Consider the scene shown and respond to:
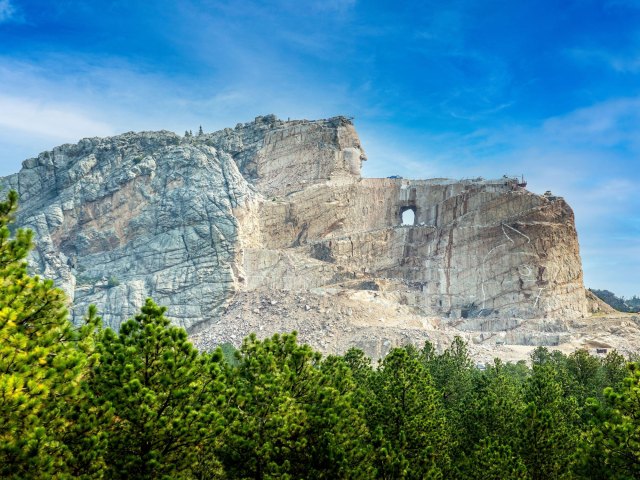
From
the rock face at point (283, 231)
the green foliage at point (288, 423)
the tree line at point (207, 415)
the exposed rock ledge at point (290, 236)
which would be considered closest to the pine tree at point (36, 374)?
the tree line at point (207, 415)

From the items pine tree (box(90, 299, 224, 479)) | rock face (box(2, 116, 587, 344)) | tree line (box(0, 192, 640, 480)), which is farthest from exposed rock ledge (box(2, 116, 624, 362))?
pine tree (box(90, 299, 224, 479))

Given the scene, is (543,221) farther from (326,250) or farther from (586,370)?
(586,370)

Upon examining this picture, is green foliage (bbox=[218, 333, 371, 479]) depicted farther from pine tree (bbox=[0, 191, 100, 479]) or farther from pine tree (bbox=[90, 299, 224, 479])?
pine tree (bbox=[0, 191, 100, 479])

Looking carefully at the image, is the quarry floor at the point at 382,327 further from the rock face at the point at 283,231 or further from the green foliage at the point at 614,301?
the green foliage at the point at 614,301

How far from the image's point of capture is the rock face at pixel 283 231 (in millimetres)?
94938

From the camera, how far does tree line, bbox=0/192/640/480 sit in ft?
39.9

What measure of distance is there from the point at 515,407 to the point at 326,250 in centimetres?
7602

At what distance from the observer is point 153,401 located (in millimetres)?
14023

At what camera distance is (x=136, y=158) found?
365 ft

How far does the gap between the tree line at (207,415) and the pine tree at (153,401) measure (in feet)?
0.11

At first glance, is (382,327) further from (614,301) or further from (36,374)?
(614,301)

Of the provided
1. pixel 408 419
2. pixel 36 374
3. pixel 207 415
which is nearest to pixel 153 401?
pixel 207 415

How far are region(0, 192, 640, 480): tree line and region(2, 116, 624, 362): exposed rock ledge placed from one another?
2393 inches

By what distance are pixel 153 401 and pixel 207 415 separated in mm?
1451
